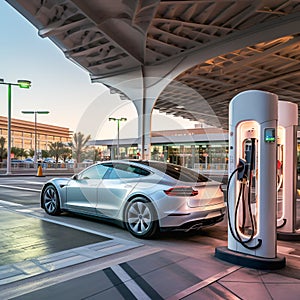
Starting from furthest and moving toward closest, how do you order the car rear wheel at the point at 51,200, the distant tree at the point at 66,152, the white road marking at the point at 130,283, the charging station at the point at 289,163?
the distant tree at the point at 66,152, the car rear wheel at the point at 51,200, the charging station at the point at 289,163, the white road marking at the point at 130,283

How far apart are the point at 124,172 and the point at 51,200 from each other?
2.31 m

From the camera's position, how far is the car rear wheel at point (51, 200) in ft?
Answer: 24.2

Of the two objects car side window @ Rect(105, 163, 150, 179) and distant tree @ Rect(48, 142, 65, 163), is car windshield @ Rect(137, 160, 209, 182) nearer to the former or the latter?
car side window @ Rect(105, 163, 150, 179)

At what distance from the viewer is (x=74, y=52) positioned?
1964 centimetres

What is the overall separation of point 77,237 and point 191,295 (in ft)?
9.16

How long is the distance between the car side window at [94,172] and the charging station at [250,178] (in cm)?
299

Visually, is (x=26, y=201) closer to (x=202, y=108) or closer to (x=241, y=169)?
Result: (x=241, y=169)

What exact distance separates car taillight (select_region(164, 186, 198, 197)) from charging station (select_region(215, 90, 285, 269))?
935 millimetres

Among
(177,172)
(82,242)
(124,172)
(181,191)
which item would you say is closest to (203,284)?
(181,191)

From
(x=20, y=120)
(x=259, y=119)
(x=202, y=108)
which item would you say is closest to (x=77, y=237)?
(x=259, y=119)

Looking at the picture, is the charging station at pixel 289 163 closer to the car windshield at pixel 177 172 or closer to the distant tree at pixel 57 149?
the car windshield at pixel 177 172

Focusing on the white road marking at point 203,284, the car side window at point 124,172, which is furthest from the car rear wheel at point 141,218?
the white road marking at point 203,284

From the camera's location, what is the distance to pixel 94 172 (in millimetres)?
6898

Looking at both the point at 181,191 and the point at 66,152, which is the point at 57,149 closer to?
the point at 66,152
